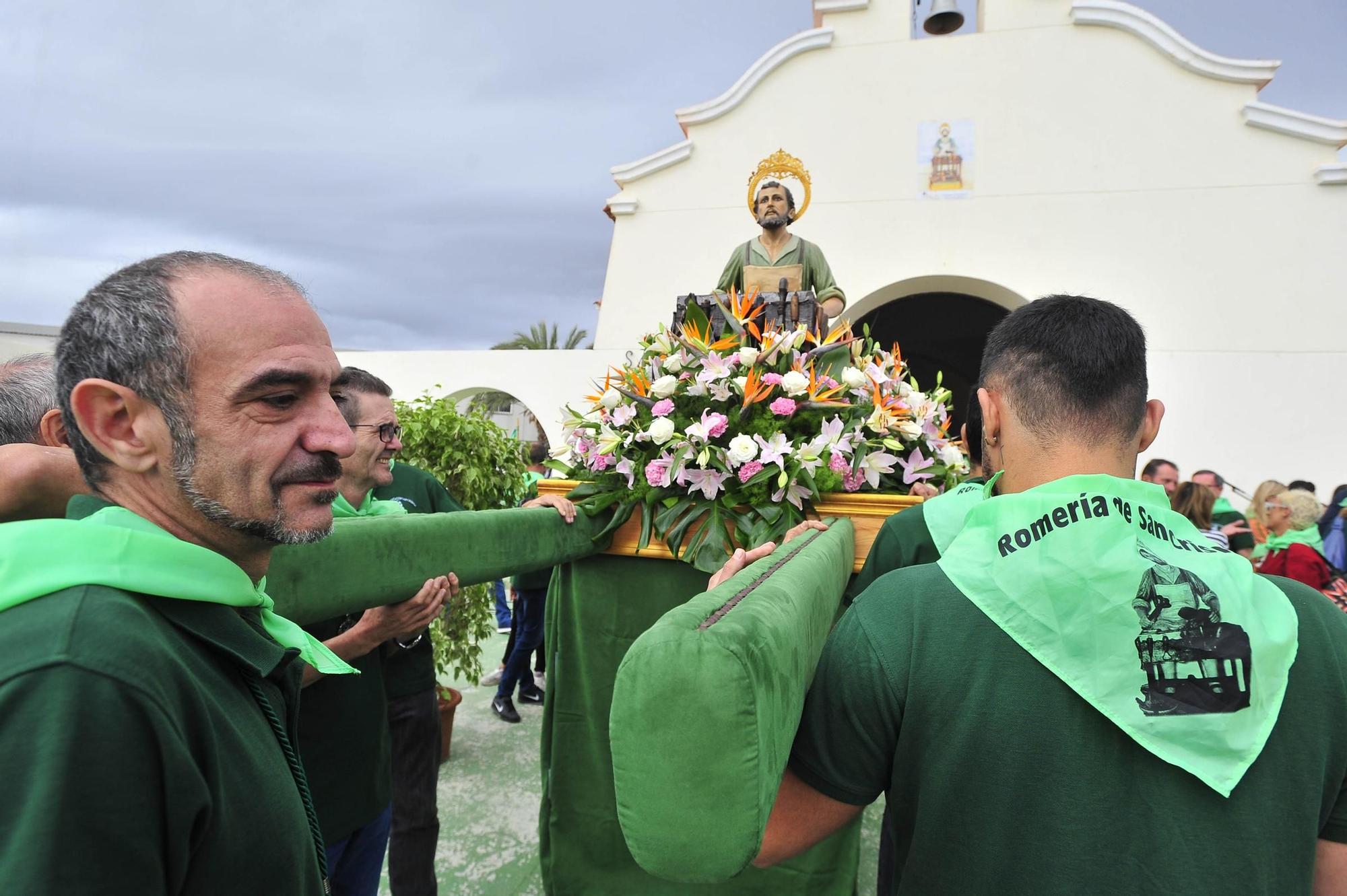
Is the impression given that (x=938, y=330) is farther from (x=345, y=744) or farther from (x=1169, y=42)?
(x=345, y=744)

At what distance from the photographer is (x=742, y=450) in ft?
7.68

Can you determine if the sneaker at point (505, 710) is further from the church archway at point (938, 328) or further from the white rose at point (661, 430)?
the church archway at point (938, 328)

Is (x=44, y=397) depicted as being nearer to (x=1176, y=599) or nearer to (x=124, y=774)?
(x=124, y=774)

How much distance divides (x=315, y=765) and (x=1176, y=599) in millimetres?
2007

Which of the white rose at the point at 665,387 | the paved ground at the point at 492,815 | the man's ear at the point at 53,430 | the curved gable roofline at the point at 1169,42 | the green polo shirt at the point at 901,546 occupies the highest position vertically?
the curved gable roofline at the point at 1169,42

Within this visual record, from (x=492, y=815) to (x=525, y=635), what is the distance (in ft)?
4.56

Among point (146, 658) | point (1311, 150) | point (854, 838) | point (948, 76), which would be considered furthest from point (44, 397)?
point (1311, 150)

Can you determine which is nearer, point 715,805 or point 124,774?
point 124,774

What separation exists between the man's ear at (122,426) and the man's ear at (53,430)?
381 mm

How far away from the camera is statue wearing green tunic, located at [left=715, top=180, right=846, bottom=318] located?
4.23m

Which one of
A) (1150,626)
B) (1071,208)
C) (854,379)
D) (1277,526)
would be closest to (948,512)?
(1150,626)

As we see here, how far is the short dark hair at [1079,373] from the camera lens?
1185 mm

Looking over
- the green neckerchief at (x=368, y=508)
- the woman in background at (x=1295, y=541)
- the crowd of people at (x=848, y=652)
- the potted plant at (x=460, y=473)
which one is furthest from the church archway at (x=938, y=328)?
the crowd of people at (x=848, y=652)

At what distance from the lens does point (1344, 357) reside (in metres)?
8.59
